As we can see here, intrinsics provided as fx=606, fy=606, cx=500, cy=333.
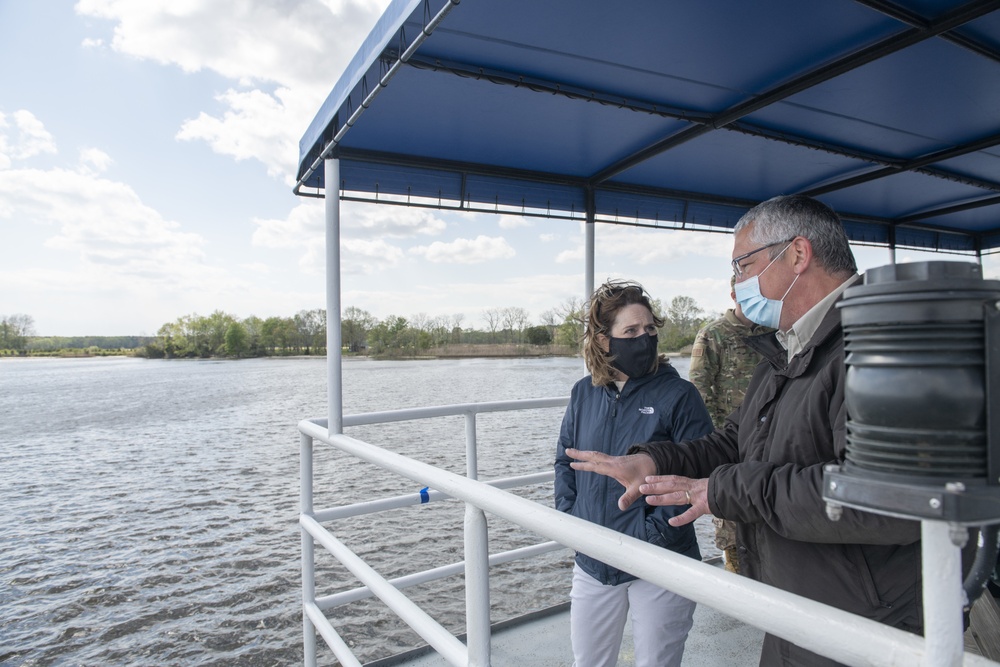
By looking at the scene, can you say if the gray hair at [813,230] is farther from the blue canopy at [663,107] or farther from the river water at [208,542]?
the river water at [208,542]

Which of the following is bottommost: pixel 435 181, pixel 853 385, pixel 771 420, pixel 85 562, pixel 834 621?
pixel 85 562

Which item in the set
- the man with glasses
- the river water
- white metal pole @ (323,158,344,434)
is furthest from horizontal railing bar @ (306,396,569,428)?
the river water

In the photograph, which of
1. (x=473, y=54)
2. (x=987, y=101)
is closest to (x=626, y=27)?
(x=473, y=54)

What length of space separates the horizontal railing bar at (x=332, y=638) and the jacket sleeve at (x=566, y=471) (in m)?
0.86

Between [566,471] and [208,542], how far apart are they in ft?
27.1

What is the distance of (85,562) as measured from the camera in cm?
825

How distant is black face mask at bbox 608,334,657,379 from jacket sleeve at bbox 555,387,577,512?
0.24 meters

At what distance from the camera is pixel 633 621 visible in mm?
1874

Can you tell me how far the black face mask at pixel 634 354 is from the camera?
1992mm

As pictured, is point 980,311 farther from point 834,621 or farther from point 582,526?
point 582,526

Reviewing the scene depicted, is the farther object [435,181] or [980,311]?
[435,181]

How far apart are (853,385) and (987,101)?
3235 mm

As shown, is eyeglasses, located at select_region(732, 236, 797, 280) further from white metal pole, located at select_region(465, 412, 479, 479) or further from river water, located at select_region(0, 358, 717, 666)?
river water, located at select_region(0, 358, 717, 666)

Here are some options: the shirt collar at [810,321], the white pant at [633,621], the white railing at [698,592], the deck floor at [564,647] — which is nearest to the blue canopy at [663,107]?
the shirt collar at [810,321]
